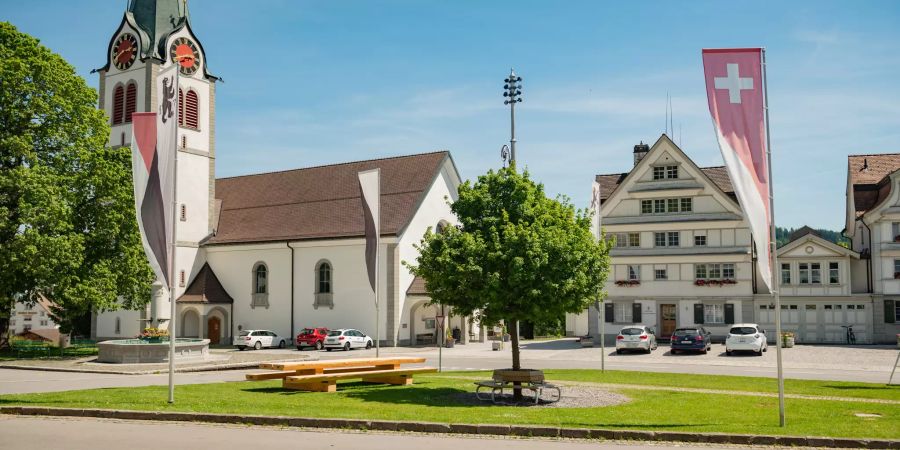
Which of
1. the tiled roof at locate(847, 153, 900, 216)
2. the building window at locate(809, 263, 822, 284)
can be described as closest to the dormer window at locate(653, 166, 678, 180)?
the building window at locate(809, 263, 822, 284)

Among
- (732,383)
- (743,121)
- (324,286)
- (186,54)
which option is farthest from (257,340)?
(743,121)

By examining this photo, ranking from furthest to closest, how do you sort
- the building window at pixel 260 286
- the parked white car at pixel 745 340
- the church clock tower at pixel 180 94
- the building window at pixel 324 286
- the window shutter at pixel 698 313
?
the church clock tower at pixel 180 94, the building window at pixel 260 286, the building window at pixel 324 286, the window shutter at pixel 698 313, the parked white car at pixel 745 340

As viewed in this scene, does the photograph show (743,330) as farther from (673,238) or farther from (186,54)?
(186,54)

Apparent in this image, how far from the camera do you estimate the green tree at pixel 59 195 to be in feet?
116

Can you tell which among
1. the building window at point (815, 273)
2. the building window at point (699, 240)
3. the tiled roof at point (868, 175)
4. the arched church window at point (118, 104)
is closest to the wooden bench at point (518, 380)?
the building window at point (699, 240)

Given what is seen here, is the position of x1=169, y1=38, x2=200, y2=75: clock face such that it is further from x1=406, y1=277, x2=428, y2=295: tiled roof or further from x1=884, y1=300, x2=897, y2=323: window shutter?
x1=884, y1=300, x2=897, y2=323: window shutter

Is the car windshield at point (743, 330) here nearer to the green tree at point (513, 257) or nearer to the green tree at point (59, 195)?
the green tree at point (513, 257)

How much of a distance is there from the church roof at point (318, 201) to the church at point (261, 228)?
10cm

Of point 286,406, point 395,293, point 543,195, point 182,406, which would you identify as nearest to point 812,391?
point 543,195

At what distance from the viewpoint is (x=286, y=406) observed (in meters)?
16.8

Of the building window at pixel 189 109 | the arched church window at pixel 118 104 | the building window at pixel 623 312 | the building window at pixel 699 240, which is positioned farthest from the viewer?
the arched church window at pixel 118 104

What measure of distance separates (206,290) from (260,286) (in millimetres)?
3598

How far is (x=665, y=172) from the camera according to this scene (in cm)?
4931

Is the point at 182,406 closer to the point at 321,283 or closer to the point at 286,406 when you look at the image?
the point at 286,406
